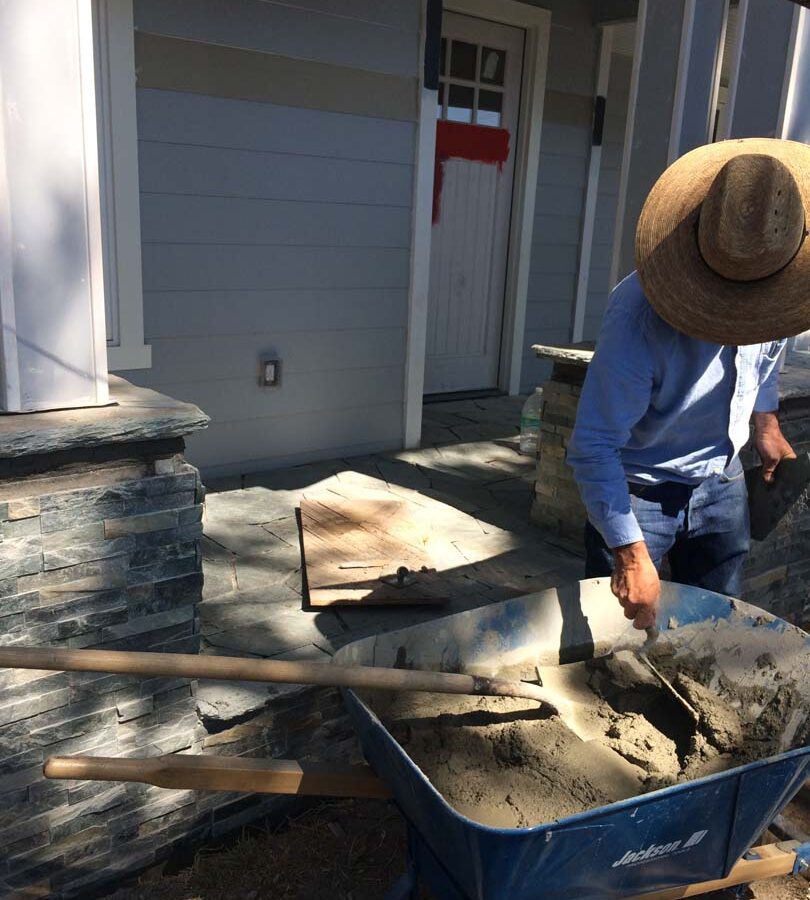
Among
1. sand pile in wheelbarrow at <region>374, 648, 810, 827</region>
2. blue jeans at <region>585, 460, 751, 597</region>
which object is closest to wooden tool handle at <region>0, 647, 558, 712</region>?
sand pile in wheelbarrow at <region>374, 648, 810, 827</region>

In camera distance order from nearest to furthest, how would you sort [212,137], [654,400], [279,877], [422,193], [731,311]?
[731,311] < [654,400] < [279,877] < [212,137] < [422,193]

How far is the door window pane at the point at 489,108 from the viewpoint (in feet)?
22.6

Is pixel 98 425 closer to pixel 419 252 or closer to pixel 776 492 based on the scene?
pixel 776 492

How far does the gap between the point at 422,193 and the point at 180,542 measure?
3.78 m

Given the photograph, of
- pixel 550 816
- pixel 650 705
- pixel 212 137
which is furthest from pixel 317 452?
pixel 550 816

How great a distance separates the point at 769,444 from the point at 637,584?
1.12 meters

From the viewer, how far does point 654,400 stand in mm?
2500

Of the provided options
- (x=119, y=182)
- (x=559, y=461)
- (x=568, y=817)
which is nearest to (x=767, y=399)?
(x=559, y=461)

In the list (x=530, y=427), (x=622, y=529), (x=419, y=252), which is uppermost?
(x=419, y=252)

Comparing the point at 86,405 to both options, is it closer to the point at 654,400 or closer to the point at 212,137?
the point at 654,400

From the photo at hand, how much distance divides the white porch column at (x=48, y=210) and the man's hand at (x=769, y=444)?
2276 millimetres

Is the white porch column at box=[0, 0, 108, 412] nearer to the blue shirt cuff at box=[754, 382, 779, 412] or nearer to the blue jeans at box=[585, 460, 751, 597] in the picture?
the blue jeans at box=[585, 460, 751, 597]

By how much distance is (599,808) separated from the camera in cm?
176

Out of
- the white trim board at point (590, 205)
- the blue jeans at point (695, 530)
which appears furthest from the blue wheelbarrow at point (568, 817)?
the white trim board at point (590, 205)
